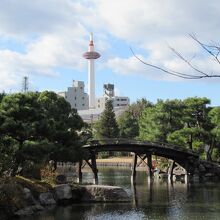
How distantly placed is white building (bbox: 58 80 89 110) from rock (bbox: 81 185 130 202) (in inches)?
4923

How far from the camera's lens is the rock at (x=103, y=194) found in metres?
34.0

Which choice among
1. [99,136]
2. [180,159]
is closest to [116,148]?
[180,159]

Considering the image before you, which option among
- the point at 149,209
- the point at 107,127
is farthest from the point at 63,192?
the point at 107,127

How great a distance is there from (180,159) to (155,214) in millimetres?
28911

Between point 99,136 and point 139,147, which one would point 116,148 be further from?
point 99,136

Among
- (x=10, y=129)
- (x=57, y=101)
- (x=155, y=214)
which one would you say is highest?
(x=57, y=101)

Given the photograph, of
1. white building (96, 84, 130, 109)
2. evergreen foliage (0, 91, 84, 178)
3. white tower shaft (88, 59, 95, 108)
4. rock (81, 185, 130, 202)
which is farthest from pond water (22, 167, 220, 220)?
white building (96, 84, 130, 109)

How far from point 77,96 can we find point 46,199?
13337cm

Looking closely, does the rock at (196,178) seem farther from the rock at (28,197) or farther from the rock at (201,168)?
the rock at (28,197)

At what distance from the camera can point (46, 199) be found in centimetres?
3178

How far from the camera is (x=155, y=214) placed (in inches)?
1135

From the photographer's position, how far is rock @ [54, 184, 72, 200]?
110ft

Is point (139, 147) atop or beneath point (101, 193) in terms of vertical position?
atop

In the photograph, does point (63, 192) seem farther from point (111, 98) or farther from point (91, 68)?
point (111, 98)
